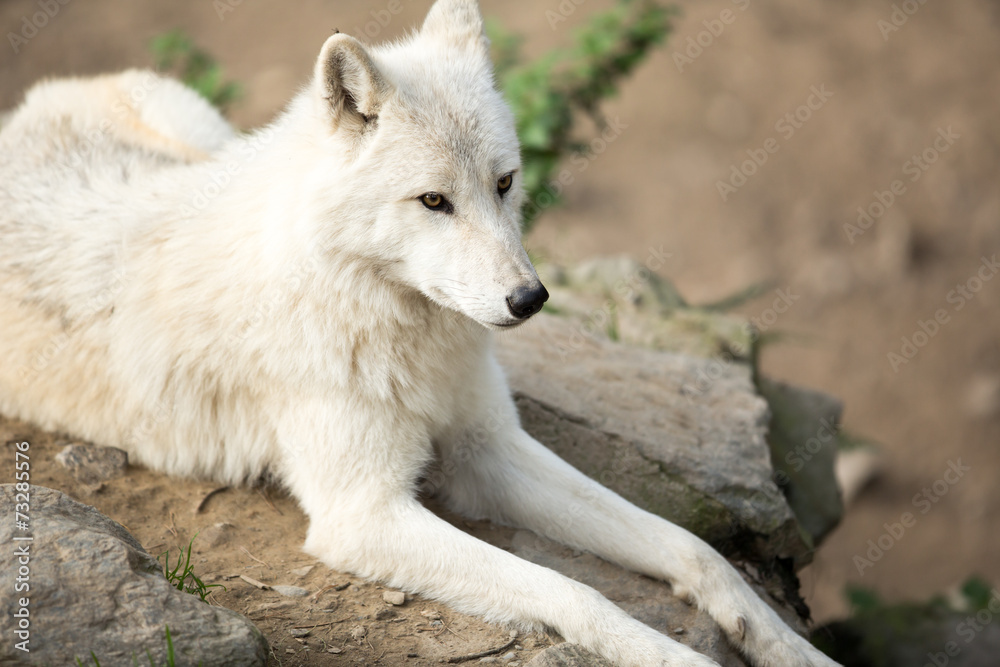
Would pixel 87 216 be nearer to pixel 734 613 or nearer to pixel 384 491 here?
pixel 384 491

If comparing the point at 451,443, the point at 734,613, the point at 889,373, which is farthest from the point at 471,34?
the point at 889,373

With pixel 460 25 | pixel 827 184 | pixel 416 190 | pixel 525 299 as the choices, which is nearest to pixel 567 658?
pixel 525 299

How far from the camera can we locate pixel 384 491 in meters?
3.31

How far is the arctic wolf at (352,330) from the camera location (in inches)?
119

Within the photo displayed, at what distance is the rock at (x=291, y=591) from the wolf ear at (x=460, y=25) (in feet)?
7.46

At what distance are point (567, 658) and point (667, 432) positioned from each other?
6.18 feet

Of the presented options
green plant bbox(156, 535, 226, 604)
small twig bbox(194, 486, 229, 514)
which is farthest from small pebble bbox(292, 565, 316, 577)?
small twig bbox(194, 486, 229, 514)

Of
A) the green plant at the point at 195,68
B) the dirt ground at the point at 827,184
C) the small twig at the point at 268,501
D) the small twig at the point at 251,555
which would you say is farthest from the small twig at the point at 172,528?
the dirt ground at the point at 827,184

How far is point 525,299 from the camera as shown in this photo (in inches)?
114

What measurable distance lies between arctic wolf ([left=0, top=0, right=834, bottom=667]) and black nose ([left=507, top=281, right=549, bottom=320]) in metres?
0.01

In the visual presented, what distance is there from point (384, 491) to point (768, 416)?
8.39ft

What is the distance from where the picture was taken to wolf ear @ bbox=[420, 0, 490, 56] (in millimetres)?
3555

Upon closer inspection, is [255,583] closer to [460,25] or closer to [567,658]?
[567,658]

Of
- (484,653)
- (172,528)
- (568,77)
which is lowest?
(172,528)
